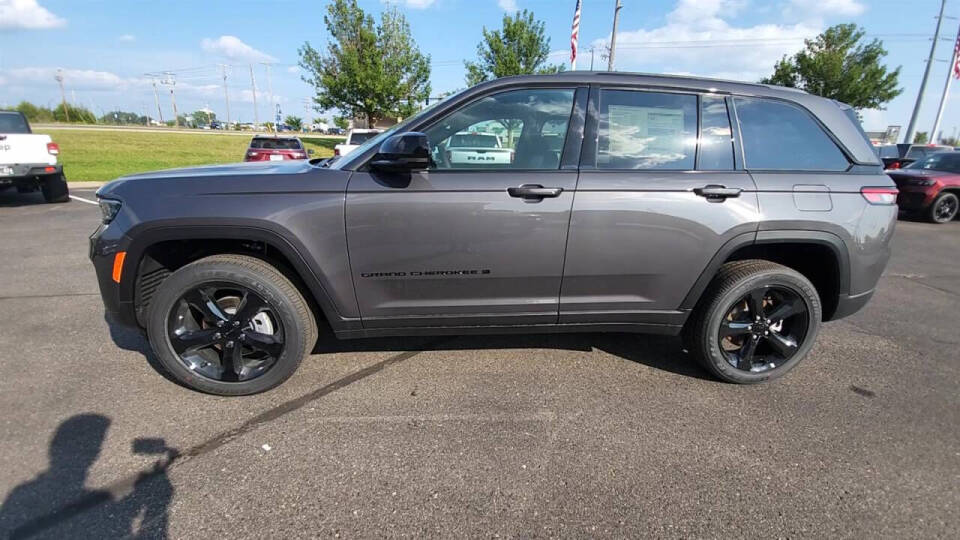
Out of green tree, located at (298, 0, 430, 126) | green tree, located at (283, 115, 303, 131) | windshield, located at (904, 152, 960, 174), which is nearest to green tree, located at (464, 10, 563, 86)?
green tree, located at (298, 0, 430, 126)

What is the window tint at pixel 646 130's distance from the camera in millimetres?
2715

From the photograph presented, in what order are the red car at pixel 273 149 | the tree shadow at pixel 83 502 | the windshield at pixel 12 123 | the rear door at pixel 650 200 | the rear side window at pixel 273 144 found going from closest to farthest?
the tree shadow at pixel 83 502 → the rear door at pixel 650 200 → the windshield at pixel 12 123 → the red car at pixel 273 149 → the rear side window at pixel 273 144

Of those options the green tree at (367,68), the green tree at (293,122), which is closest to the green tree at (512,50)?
the green tree at (367,68)

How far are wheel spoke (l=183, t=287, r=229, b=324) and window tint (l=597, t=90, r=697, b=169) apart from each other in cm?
240

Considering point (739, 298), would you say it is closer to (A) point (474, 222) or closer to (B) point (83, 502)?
(A) point (474, 222)

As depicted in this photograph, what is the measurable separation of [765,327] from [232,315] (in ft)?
10.9

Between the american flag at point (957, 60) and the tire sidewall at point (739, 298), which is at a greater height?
the american flag at point (957, 60)

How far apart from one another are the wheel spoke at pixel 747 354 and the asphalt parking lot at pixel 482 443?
16 cm

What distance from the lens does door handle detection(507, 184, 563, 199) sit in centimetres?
255

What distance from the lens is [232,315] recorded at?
2680mm

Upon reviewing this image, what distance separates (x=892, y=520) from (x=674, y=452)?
2.85ft

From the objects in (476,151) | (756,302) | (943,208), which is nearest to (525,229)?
(476,151)

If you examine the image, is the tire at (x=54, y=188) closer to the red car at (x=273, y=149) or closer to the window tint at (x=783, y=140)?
the red car at (x=273, y=149)

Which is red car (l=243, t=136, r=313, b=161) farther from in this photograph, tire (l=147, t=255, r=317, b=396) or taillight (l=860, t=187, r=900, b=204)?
taillight (l=860, t=187, r=900, b=204)
